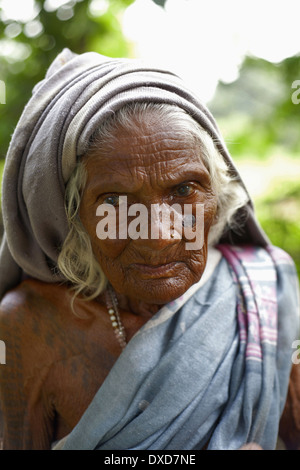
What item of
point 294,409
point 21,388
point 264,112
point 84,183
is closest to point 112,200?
point 84,183

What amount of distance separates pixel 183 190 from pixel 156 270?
30cm

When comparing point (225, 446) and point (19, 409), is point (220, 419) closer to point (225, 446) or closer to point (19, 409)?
point (225, 446)

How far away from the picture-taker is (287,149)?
6.21 m

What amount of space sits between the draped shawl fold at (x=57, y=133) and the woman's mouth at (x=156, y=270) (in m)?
0.39

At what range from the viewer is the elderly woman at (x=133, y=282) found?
5.04 feet

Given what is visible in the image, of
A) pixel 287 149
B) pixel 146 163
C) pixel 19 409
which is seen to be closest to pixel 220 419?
pixel 19 409

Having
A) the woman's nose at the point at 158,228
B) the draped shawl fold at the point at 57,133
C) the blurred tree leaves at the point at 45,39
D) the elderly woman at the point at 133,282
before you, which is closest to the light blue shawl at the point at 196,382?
the elderly woman at the point at 133,282

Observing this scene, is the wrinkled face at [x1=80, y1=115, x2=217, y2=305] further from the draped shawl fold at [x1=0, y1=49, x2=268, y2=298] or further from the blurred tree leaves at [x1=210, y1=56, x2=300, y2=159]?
the blurred tree leaves at [x1=210, y1=56, x2=300, y2=159]

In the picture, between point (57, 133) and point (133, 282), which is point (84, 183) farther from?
point (133, 282)

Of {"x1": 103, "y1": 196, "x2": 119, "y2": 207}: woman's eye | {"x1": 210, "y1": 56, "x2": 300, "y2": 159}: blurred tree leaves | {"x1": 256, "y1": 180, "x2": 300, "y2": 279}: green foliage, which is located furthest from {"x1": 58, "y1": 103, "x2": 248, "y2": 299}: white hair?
{"x1": 256, "y1": 180, "x2": 300, "y2": 279}: green foliage

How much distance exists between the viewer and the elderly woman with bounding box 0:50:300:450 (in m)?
1.54

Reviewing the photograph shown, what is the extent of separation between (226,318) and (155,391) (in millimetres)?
397

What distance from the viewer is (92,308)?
1867 mm

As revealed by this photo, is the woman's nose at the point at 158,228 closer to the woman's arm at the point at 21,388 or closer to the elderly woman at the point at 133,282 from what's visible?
the elderly woman at the point at 133,282
